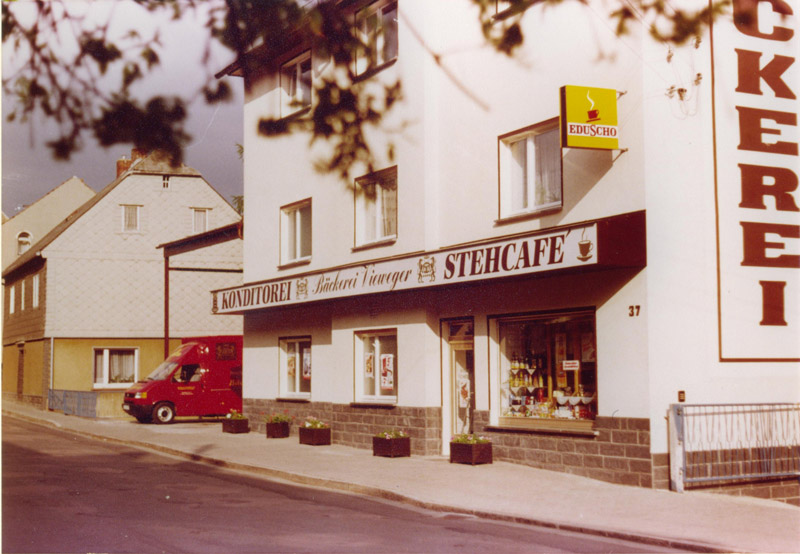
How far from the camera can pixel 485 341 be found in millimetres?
16016

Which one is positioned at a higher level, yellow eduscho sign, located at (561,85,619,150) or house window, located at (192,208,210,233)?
house window, located at (192,208,210,233)

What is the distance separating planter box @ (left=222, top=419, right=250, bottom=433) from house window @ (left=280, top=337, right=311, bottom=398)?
133 centimetres

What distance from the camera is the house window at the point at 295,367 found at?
21.4m

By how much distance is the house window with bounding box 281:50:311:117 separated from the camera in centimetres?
553

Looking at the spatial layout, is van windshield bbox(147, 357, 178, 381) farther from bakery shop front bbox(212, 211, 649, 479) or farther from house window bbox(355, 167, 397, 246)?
house window bbox(355, 167, 397, 246)

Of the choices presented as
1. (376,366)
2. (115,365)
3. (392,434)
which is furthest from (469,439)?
(115,365)

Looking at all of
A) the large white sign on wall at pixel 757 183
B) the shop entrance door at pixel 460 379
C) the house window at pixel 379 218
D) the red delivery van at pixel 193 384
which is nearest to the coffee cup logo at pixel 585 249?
the large white sign on wall at pixel 757 183

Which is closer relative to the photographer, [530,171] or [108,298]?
[530,171]

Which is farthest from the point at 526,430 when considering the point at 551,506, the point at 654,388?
the point at 551,506

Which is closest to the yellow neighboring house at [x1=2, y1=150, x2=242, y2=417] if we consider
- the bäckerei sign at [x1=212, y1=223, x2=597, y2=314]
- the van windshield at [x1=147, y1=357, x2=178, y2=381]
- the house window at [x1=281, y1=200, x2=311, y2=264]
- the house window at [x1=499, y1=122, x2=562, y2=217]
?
the van windshield at [x1=147, y1=357, x2=178, y2=381]

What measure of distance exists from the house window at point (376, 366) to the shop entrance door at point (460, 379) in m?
1.39

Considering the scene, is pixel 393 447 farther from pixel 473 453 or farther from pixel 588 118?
pixel 588 118

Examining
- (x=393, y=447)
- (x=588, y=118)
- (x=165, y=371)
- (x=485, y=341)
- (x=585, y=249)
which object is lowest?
(x=393, y=447)

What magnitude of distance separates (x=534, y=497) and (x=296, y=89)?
7291 mm
